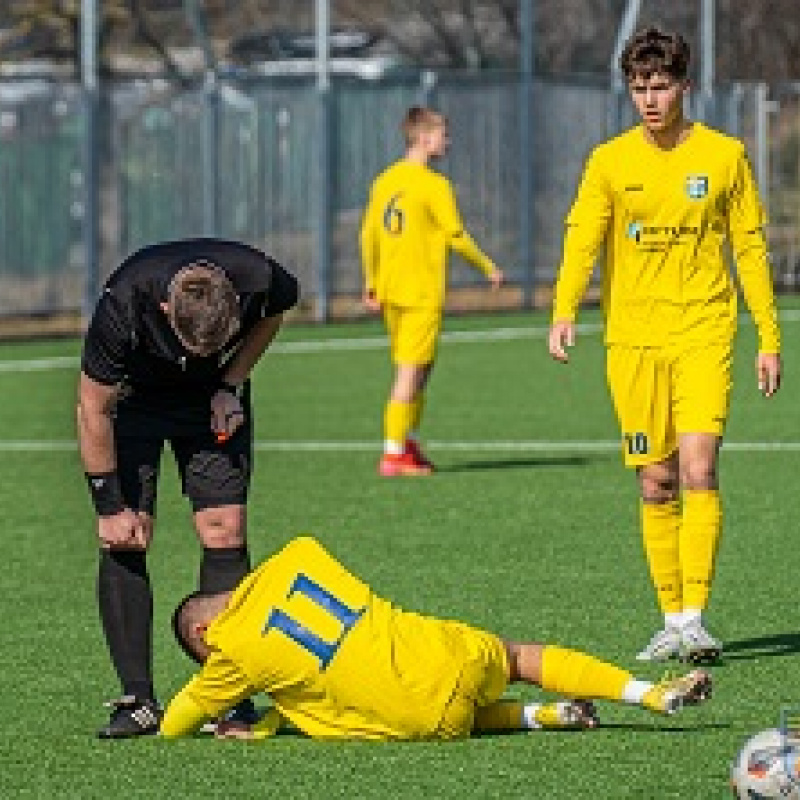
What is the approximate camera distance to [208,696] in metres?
9.22

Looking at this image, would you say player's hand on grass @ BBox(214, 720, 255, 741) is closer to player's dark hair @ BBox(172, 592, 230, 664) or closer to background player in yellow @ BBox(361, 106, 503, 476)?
player's dark hair @ BBox(172, 592, 230, 664)

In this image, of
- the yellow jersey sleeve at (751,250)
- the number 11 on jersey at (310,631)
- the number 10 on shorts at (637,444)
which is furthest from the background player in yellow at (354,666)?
the yellow jersey sleeve at (751,250)

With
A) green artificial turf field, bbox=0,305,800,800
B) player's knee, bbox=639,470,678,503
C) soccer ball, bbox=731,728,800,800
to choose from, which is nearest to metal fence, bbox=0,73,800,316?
green artificial turf field, bbox=0,305,800,800

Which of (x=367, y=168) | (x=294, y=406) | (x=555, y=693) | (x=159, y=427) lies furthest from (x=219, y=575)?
(x=367, y=168)

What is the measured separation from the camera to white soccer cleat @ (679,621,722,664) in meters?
10.9

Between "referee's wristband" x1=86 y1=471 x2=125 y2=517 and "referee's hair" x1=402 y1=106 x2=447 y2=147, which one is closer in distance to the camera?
"referee's wristband" x1=86 y1=471 x2=125 y2=517

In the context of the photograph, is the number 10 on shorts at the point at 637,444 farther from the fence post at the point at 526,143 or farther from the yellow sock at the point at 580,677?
the fence post at the point at 526,143

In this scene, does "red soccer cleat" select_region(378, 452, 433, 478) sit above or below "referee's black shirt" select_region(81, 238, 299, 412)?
below

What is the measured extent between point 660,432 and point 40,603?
2951 mm

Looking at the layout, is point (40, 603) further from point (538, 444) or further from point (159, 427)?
point (538, 444)

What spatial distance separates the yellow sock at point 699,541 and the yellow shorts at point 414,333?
7442 millimetres

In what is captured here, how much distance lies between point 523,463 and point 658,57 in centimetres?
783

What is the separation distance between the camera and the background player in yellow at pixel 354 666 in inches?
358

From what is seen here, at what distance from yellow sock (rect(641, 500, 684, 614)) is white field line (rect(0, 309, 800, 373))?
1574 centimetres
